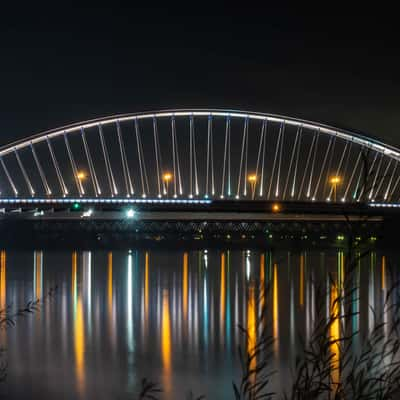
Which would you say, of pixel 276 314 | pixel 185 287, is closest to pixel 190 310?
pixel 276 314

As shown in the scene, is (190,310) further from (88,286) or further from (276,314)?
(88,286)

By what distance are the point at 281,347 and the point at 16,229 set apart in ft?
296

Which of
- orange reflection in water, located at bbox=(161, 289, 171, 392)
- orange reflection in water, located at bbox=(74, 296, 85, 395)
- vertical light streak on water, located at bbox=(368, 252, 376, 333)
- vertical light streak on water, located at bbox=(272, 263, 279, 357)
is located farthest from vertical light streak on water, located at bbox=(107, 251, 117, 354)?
vertical light streak on water, located at bbox=(368, 252, 376, 333)

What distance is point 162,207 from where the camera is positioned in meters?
78.2

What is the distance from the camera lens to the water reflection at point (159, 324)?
59.0 feet

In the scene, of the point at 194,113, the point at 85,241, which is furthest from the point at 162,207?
the point at 85,241

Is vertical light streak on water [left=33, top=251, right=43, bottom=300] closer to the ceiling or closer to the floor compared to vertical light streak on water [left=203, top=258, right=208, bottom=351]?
closer to the ceiling

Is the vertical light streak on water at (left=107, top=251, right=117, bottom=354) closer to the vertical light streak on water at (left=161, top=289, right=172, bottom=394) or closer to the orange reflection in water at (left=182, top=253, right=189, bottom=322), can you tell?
the vertical light streak on water at (left=161, top=289, right=172, bottom=394)

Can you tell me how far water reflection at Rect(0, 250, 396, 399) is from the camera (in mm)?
17969

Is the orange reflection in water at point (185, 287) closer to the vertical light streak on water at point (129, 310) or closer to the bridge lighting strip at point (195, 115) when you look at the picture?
the vertical light streak on water at point (129, 310)

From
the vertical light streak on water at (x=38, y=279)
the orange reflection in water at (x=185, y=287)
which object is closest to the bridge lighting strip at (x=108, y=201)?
the orange reflection in water at (x=185, y=287)

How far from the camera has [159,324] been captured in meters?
27.0

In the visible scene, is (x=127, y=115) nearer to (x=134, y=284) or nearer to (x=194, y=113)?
(x=194, y=113)

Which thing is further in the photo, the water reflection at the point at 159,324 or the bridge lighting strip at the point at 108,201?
the bridge lighting strip at the point at 108,201
